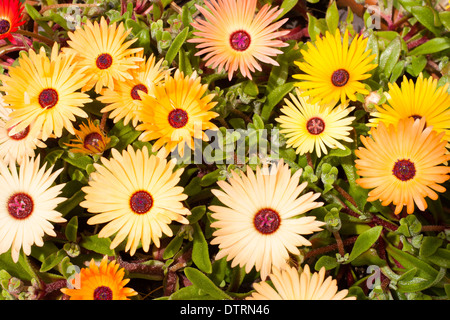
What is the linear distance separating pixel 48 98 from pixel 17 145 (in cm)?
22

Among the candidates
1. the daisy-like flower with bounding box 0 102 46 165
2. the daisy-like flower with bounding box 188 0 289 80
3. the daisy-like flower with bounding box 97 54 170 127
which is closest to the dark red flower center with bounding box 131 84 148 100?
the daisy-like flower with bounding box 97 54 170 127

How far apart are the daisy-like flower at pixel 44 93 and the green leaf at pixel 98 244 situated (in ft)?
1.31

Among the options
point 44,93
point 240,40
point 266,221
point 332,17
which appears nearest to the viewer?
point 266,221

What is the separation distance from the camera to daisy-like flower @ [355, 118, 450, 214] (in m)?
1.34

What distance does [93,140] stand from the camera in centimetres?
164

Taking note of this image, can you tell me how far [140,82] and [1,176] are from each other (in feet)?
1.93

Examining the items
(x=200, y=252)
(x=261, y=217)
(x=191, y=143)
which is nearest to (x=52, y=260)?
(x=200, y=252)

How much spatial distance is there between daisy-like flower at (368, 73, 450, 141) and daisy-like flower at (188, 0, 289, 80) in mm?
454

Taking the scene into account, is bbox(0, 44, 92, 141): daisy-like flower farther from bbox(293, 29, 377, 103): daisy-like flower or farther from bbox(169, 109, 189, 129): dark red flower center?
bbox(293, 29, 377, 103): daisy-like flower

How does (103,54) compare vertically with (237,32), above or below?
below

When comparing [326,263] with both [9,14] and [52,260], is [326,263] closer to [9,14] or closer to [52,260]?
[52,260]

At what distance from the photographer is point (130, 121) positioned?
178 centimetres

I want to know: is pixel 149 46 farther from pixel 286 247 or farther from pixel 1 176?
pixel 286 247

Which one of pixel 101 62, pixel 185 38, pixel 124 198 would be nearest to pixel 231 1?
pixel 185 38
